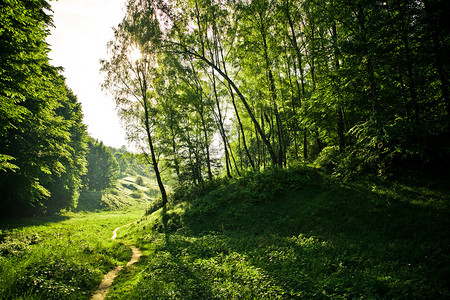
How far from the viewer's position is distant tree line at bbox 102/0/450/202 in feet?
27.3

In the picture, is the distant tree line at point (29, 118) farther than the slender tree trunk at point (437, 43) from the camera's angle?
Yes

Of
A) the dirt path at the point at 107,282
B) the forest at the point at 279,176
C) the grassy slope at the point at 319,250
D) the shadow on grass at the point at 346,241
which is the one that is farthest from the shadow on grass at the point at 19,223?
the shadow on grass at the point at 346,241

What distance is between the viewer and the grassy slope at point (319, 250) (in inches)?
189

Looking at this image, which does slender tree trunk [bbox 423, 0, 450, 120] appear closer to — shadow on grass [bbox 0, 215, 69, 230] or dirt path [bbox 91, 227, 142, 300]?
dirt path [bbox 91, 227, 142, 300]

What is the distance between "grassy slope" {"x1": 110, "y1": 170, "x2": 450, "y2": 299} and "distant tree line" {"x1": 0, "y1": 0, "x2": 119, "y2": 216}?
952 centimetres

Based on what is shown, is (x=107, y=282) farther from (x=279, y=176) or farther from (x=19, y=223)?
(x=19, y=223)

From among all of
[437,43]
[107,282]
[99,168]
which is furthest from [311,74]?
[99,168]

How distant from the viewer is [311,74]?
18.1 m

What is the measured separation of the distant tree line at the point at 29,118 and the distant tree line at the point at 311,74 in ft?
20.7

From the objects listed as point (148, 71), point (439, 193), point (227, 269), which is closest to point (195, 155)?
point (148, 71)

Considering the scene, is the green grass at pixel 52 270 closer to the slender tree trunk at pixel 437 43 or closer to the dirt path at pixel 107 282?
the dirt path at pixel 107 282

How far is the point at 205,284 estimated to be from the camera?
5.75 meters

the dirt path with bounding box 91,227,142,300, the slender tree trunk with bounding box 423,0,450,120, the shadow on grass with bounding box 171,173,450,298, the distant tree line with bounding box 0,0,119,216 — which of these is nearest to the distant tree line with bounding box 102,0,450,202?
the slender tree trunk with bounding box 423,0,450,120

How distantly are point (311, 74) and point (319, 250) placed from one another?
16741mm
